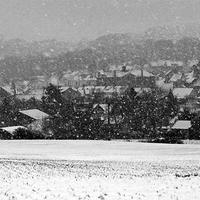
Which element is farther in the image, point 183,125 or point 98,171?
point 183,125

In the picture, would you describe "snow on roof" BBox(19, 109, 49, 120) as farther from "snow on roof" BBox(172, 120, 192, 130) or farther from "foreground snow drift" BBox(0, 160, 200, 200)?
"foreground snow drift" BBox(0, 160, 200, 200)

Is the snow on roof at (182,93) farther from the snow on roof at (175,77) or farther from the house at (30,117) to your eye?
the house at (30,117)

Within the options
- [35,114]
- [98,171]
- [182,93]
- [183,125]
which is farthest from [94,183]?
[182,93]

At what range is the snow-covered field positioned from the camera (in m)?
16.7

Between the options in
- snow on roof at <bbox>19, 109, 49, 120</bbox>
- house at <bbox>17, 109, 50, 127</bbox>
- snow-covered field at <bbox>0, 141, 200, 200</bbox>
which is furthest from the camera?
snow on roof at <bbox>19, 109, 49, 120</bbox>

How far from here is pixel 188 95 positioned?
419 feet

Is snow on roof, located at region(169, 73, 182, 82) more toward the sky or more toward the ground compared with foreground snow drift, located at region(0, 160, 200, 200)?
more toward the ground

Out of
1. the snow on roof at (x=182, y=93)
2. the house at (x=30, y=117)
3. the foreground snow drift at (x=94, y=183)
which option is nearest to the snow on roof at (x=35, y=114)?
the house at (x=30, y=117)

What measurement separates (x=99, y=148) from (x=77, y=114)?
2343 cm

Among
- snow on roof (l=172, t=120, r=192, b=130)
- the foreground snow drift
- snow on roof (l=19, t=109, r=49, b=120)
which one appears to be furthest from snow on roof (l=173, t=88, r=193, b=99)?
the foreground snow drift

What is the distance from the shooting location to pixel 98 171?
2700 centimetres

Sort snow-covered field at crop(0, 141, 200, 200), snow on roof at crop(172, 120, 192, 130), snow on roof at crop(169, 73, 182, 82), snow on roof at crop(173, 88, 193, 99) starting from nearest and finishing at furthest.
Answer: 1. snow-covered field at crop(0, 141, 200, 200)
2. snow on roof at crop(172, 120, 192, 130)
3. snow on roof at crop(173, 88, 193, 99)
4. snow on roof at crop(169, 73, 182, 82)

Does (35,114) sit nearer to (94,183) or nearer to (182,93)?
(182,93)

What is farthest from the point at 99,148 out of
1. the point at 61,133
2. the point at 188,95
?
the point at 188,95
